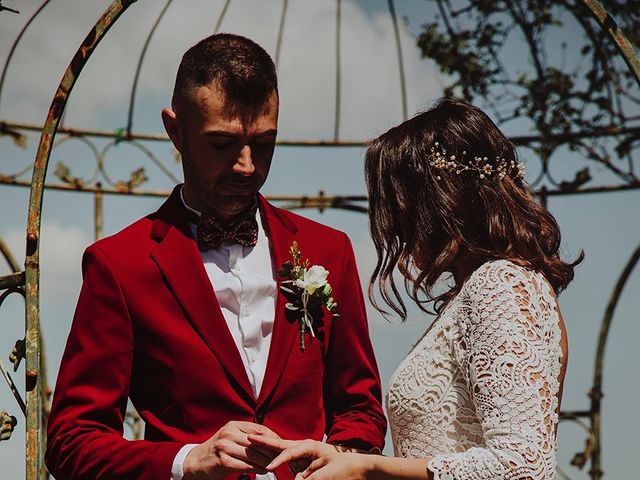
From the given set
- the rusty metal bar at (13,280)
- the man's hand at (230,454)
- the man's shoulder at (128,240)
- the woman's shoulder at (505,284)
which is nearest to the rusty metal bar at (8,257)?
the rusty metal bar at (13,280)

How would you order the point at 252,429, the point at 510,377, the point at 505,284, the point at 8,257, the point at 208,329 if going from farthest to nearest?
1. the point at 8,257
2. the point at 208,329
3. the point at 252,429
4. the point at 505,284
5. the point at 510,377

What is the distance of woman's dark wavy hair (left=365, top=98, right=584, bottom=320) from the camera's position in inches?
144

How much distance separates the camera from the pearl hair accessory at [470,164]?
371 centimetres

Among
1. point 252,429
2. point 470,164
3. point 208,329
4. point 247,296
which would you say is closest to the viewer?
point 252,429

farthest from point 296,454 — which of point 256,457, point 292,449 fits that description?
point 256,457

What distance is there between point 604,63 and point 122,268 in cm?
460

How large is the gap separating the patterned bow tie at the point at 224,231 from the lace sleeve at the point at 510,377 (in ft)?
3.07

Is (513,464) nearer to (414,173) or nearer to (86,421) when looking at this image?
(414,173)

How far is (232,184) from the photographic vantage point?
3.94 meters

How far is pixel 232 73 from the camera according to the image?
155 inches

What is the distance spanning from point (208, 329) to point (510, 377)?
105cm

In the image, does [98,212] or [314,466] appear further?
[98,212]

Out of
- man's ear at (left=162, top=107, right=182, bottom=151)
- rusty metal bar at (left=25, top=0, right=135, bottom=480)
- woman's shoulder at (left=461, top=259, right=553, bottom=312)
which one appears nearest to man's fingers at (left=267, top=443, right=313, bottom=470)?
woman's shoulder at (left=461, top=259, right=553, bottom=312)

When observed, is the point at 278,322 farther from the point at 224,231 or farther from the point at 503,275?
the point at 503,275
